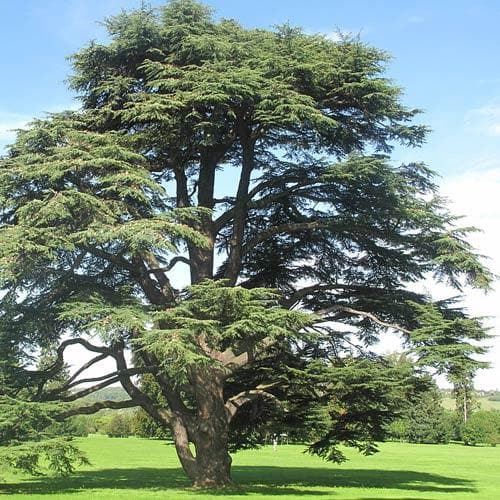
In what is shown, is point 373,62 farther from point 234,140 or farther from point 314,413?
point 314,413

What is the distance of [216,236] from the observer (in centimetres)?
2180

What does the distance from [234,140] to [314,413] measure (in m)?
8.25

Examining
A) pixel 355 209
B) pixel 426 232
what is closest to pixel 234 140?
pixel 355 209

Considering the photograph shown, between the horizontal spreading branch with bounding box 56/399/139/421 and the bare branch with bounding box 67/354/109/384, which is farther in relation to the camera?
the bare branch with bounding box 67/354/109/384

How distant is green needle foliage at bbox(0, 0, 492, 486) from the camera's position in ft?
52.1

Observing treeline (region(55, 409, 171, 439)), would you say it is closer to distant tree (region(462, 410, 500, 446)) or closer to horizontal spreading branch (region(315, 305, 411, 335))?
distant tree (region(462, 410, 500, 446))

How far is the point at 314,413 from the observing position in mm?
19484

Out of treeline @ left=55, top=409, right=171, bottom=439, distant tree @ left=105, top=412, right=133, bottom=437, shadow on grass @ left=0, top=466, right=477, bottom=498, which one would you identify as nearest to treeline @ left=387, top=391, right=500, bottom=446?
treeline @ left=55, top=409, right=171, bottom=439

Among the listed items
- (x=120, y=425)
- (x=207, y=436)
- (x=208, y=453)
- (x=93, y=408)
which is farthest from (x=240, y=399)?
(x=120, y=425)

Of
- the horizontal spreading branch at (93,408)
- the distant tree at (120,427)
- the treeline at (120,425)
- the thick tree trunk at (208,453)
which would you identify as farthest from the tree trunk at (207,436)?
the distant tree at (120,427)

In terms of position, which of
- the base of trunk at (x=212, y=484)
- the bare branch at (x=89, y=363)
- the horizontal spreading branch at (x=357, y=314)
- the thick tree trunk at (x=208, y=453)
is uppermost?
Answer: the horizontal spreading branch at (x=357, y=314)

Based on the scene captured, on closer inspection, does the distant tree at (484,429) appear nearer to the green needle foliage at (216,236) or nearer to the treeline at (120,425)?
the treeline at (120,425)

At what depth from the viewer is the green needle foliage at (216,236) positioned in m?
15.9

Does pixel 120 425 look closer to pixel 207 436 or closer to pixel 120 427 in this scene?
pixel 120 427
